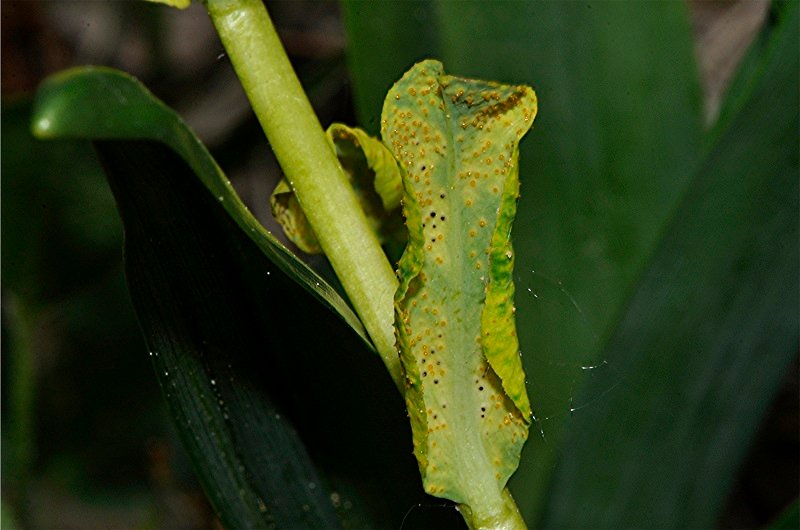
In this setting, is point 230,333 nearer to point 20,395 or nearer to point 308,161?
point 308,161

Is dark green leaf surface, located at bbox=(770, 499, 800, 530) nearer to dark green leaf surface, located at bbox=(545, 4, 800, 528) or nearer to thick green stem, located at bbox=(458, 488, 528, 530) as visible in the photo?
dark green leaf surface, located at bbox=(545, 4, 800, 528)

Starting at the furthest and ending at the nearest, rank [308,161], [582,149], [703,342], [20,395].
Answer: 1. [20,395]
2. [582,149]
3. [703,342]
4. [308,161]

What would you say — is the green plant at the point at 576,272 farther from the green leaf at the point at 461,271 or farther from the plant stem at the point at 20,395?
the plant stem at the point at 20,395

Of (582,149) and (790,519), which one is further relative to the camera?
(582,149)

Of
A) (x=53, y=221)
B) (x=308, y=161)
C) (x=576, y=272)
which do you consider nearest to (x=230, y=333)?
(x=308, y=161)

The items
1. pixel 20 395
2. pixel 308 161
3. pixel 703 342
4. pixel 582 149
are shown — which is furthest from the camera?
pixel 20 395

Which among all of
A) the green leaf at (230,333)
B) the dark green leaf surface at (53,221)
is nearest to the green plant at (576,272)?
the green leaf at (230,333)
